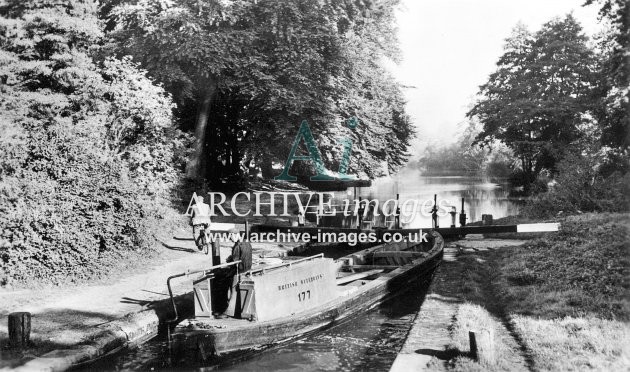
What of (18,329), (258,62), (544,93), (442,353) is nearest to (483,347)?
(442,353)

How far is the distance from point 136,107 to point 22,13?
15.5 ft

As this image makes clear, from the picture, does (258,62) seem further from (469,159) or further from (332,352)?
(469,159)

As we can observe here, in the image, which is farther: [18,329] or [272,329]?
[272,329]

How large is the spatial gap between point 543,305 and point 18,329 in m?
8.59

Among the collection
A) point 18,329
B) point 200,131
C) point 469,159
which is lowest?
point 18,329

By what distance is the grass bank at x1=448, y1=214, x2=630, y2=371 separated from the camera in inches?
251

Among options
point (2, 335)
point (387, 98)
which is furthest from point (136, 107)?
point (387, 98)

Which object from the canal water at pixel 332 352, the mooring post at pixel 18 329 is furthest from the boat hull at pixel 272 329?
the mooring post at pixel 18 329

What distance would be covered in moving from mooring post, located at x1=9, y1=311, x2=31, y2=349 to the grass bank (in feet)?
19.7

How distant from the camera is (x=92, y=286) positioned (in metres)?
Answer: 10.7

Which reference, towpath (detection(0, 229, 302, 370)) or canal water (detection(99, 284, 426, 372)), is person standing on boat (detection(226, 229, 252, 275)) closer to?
canal water (detection(99, 284, 426, 372))

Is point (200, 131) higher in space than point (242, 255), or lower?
higher

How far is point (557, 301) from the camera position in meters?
8.91

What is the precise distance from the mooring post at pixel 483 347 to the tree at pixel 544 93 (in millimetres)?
25968
